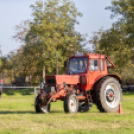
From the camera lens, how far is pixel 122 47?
3622 centimetres

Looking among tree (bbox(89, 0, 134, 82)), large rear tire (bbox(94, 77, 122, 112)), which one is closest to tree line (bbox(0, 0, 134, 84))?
tree (bbox(89, 0, 134, 82))

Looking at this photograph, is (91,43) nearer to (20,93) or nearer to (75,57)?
(20,93)

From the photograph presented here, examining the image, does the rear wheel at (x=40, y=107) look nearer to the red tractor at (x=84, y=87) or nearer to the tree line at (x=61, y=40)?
the red tractor at (x=84, y=87)

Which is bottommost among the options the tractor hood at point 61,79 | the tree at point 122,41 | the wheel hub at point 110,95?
the wheel hub at point 110,95

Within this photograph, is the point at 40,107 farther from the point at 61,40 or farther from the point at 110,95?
the point at 61,40

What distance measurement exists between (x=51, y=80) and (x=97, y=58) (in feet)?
6.77

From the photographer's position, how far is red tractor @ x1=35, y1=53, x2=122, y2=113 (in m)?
12.9

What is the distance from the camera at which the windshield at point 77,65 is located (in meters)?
13.5

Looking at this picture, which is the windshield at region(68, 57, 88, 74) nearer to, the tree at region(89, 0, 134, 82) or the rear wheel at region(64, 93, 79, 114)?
the rear wheel at region(64, 93, 79, 114)

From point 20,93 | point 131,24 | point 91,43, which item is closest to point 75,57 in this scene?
point 20,93

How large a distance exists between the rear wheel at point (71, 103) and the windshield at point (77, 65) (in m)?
1.46

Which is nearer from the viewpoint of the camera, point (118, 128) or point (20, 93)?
point (118, 128)

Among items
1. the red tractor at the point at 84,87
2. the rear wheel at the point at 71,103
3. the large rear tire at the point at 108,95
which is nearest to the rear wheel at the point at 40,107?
the red tractor at the point at 84,87

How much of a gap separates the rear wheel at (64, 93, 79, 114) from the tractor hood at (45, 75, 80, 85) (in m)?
0.76
